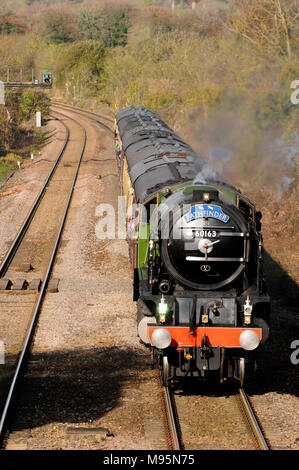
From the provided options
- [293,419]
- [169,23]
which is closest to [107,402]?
[293,419]

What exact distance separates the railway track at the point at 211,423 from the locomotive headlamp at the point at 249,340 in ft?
3.57

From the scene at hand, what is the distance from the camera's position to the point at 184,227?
966 centimetres

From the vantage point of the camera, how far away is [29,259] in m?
18.3

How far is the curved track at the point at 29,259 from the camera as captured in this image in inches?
434

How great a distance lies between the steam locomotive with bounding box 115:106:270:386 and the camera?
9.56m

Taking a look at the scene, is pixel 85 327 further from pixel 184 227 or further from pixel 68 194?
pixel 68 194

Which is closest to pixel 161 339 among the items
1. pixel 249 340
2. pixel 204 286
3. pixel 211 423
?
pixel 204 286

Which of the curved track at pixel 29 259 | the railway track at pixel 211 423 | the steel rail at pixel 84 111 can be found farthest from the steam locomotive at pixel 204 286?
the steel rail at pixel 84 111

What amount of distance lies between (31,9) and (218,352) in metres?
124

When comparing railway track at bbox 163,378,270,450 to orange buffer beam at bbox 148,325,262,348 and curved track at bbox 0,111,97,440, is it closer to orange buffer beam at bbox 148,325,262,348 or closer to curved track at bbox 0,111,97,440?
orange buffer beam at bbox 148,325,262,348

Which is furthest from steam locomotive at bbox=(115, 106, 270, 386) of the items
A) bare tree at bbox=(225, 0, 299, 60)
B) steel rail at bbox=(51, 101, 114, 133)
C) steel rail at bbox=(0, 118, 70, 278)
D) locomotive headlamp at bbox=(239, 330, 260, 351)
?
steel rail at bbox=(51, 101, 114, 133)

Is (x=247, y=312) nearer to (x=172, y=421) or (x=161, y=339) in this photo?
(x=161, y=339)

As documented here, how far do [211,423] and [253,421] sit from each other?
665 mm

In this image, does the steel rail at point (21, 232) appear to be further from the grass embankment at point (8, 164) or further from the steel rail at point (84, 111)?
the steel rail at point (84, 111)
